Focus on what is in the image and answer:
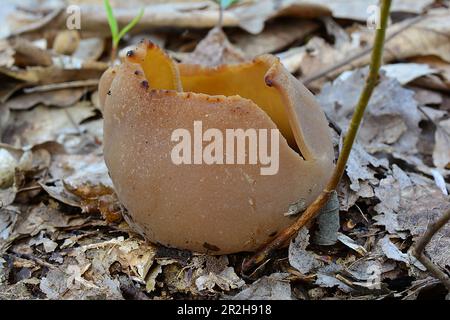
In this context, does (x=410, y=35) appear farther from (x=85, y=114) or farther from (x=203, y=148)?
(x=203, y=148)

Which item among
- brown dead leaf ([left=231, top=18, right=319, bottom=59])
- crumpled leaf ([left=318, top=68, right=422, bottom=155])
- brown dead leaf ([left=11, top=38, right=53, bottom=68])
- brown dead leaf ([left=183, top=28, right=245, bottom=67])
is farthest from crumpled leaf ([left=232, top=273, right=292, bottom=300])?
brown dead leaf ([left=11, top=38, right=53, bottom=68])

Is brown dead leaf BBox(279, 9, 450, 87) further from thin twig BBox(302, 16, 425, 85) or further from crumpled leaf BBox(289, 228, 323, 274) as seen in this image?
crumpled leaf BBox(289, 228, 323, 274)

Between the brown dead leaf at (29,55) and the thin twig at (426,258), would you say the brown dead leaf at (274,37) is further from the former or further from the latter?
the thin twig at (426,258)

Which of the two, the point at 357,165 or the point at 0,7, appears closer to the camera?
the point at 357,165

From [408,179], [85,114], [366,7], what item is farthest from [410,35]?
[85,114]

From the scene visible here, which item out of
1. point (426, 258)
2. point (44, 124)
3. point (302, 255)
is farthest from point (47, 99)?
point (426, 258)

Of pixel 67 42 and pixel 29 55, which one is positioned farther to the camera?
pixel 67 42

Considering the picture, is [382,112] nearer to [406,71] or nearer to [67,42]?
[406,71]
